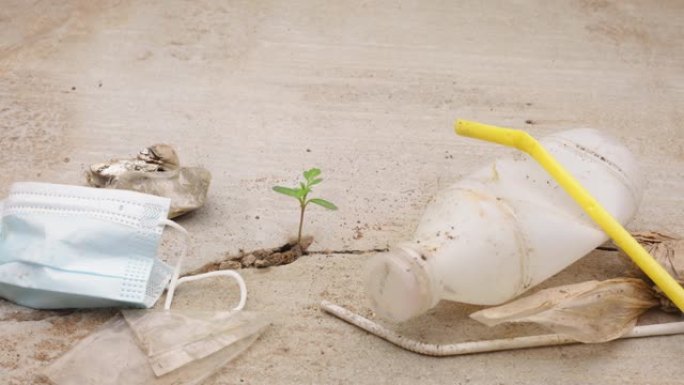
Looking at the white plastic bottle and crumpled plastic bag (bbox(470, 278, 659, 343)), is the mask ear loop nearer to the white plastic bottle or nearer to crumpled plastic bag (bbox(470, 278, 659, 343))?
the white plastic bottle

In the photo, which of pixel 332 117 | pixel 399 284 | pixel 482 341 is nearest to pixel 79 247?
pixel 399 284

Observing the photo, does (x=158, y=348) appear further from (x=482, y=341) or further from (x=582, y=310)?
(x=582, y=310)

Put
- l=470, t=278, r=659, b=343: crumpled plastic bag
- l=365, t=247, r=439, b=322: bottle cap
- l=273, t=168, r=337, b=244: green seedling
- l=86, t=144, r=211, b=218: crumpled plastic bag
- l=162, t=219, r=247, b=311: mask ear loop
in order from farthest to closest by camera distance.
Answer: l=86, t=144, r=211, b=218: crumpled plastic bag → l=273, t=168, r=337, b=244: green seedling → l=162, t=219, r=247, b=311: mask ear loop → l=470, t=278, r=659, b=343: crumpled plastic bag → l=365, t=247, r=439, b=322: bottle cap

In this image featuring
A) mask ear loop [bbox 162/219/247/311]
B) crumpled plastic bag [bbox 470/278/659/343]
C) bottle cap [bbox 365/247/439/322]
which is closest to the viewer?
bottle cap [bbox 365/247/439/322]

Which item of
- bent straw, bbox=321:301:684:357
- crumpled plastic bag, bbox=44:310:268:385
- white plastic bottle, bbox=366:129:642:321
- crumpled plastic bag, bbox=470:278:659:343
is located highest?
white plastic bottle, bbox=366:129:642:321

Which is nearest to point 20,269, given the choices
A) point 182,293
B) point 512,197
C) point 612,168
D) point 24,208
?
point 24,208

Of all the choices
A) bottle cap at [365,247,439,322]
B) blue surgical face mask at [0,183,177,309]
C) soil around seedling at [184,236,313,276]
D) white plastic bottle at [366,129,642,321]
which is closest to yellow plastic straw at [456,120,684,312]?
white plastic bottle at [366,129,642,321]

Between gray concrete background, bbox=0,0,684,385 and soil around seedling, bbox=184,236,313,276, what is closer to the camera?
gray concrete background, bbox=0,0,684,385

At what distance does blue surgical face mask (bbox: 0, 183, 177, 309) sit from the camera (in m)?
1.74

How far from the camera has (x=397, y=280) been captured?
61.8 inches

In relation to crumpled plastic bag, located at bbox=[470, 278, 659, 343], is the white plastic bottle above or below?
above

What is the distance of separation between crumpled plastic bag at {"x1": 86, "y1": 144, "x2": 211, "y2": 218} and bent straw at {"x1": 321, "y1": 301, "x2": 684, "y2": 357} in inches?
21.7

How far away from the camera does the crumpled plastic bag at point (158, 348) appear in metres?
1.60

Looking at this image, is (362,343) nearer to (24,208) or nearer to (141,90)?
(24,208)
